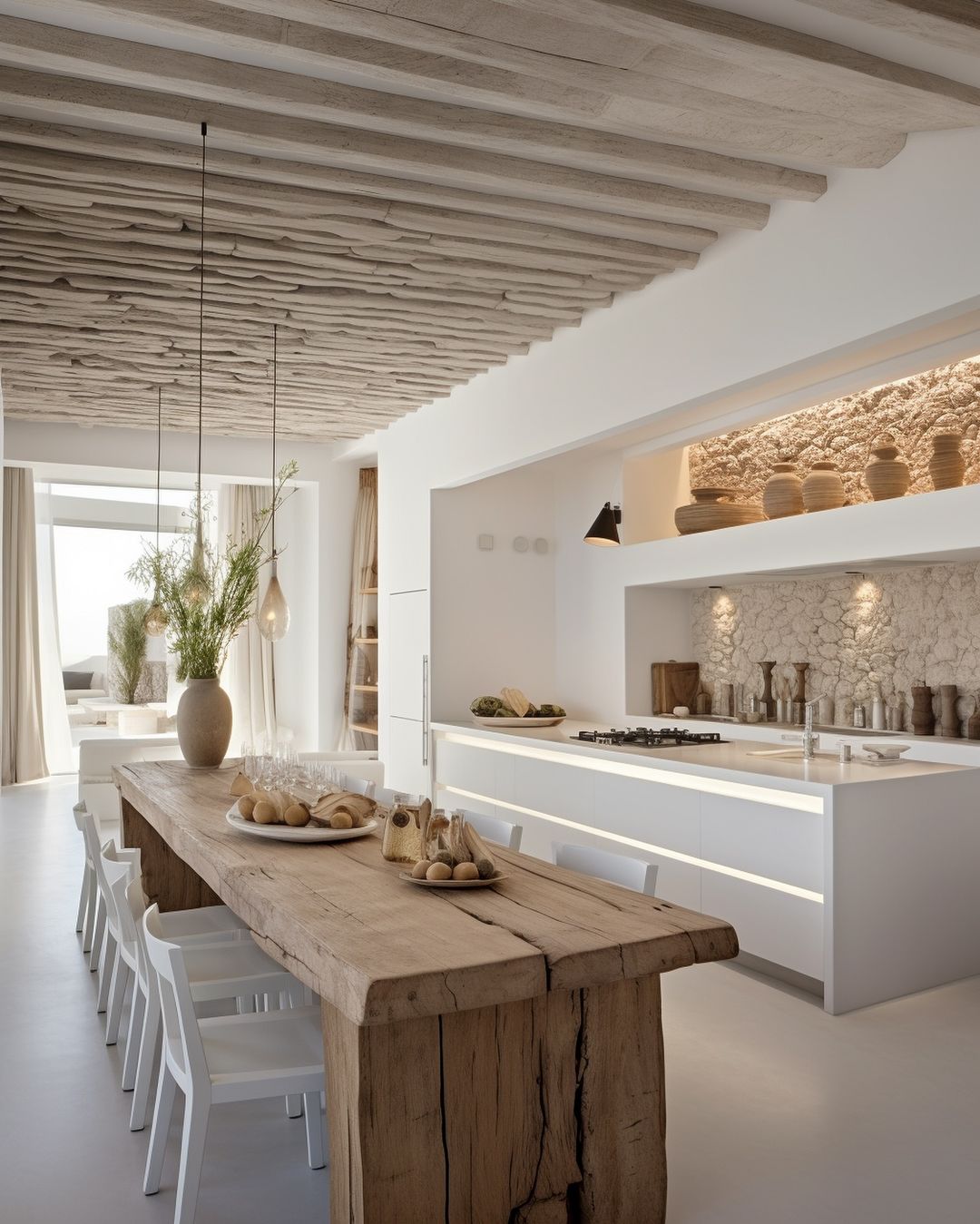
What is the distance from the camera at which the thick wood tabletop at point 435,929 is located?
183cm

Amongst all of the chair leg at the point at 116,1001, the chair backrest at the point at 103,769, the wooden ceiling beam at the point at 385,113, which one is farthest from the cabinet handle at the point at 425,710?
the wooden ceiling beam at the point at 385,113

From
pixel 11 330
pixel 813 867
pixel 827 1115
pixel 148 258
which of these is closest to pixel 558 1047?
pixel 827 1115

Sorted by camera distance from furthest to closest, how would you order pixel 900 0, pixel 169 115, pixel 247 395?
pixel 247 395 < pixel 169 115 < pixel 900 0

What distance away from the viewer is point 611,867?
2850 mm

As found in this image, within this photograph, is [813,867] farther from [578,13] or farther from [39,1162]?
[578,13]

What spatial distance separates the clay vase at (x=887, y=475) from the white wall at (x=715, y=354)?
0.34 metres

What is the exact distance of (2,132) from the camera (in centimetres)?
335

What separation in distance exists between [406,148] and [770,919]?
314 centimetres

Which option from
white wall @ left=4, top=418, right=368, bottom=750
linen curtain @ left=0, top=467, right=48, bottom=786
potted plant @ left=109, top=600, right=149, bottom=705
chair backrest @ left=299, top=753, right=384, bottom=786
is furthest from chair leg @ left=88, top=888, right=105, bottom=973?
potted plant @ left=109, top=600, right=149, bottom=705

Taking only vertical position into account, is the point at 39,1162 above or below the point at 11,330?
below

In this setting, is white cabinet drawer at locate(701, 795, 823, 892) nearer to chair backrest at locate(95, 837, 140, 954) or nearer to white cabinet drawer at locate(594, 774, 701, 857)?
white cabinet drawer at locate(594, 774, 701, 857)

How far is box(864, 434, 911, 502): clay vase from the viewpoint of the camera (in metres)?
4.59

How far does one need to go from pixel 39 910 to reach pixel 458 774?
2600 mm

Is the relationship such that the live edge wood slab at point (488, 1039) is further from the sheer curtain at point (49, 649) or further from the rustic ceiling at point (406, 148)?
the sheer curtain at point (49, 649)
